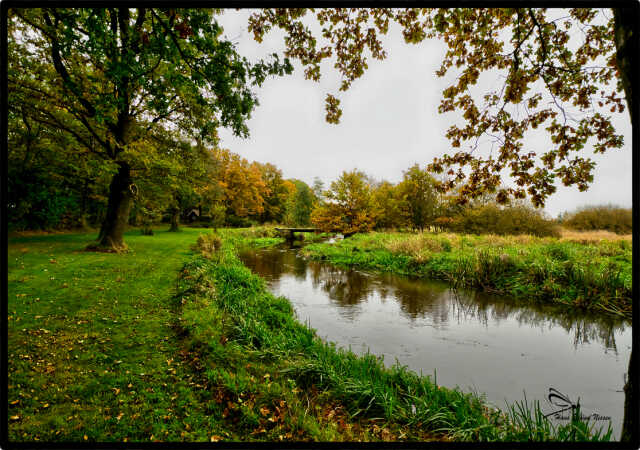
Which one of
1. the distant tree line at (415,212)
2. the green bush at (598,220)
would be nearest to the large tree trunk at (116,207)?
the distant tree line at (415,212)

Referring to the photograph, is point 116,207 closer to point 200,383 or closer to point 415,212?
point 200,383

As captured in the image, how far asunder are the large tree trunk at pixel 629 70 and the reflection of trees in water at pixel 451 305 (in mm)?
4194

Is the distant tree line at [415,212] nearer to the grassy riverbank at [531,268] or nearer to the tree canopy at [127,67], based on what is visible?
the grassy riverbank at [531,268]

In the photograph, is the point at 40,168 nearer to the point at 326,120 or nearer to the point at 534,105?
the point at 326,120

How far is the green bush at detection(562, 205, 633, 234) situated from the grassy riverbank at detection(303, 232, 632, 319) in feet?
A: 25.7

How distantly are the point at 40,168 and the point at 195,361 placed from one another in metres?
17.0

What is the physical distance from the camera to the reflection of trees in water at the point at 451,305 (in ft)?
18.0

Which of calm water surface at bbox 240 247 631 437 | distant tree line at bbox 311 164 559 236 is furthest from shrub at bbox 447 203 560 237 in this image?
calm water surface at bbox 240 247 631 437

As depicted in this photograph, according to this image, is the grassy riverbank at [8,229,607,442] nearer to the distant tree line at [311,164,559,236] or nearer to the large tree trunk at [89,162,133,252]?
the large tree trunk at [89,162,133,252]

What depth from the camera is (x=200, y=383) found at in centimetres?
307

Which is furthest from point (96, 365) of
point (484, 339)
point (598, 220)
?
point (598, 220)

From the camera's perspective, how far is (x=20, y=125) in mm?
11242

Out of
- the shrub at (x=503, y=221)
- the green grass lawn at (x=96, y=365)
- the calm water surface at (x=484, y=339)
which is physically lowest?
the calm water surface at (x=484, y=339)

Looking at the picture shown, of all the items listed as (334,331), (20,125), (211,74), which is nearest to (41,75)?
(20,125)
